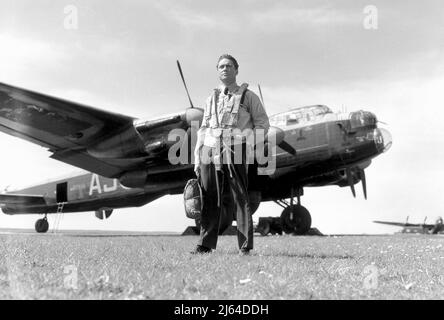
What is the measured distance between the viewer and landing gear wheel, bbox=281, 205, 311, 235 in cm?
1611

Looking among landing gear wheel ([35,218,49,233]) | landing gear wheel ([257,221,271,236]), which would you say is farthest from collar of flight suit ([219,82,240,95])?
landing gear wheel ([35,218,49,233])

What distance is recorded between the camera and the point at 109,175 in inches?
594

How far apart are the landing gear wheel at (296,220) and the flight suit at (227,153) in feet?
37.1

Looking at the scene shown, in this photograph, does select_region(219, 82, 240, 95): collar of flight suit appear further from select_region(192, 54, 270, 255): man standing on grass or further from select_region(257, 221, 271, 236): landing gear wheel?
select_region(257, 221, 271, 236): landing gear wheel

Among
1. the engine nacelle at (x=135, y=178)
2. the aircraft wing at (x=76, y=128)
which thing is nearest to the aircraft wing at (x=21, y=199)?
the engine nacelle at (x=135, y=178)

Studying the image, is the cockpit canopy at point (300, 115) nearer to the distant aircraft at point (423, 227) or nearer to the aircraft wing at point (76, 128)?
the aircraft wing at point (76, 128)

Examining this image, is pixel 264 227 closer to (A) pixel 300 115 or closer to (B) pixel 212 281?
(A) pixel 300 115

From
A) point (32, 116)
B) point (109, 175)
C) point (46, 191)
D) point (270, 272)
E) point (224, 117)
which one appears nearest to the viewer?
point (270, 272)

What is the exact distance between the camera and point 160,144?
12086 mm

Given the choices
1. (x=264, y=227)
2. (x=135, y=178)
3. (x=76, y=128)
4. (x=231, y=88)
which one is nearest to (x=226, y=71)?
(x=231, y=88)

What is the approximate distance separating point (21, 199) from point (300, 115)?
637 inches
